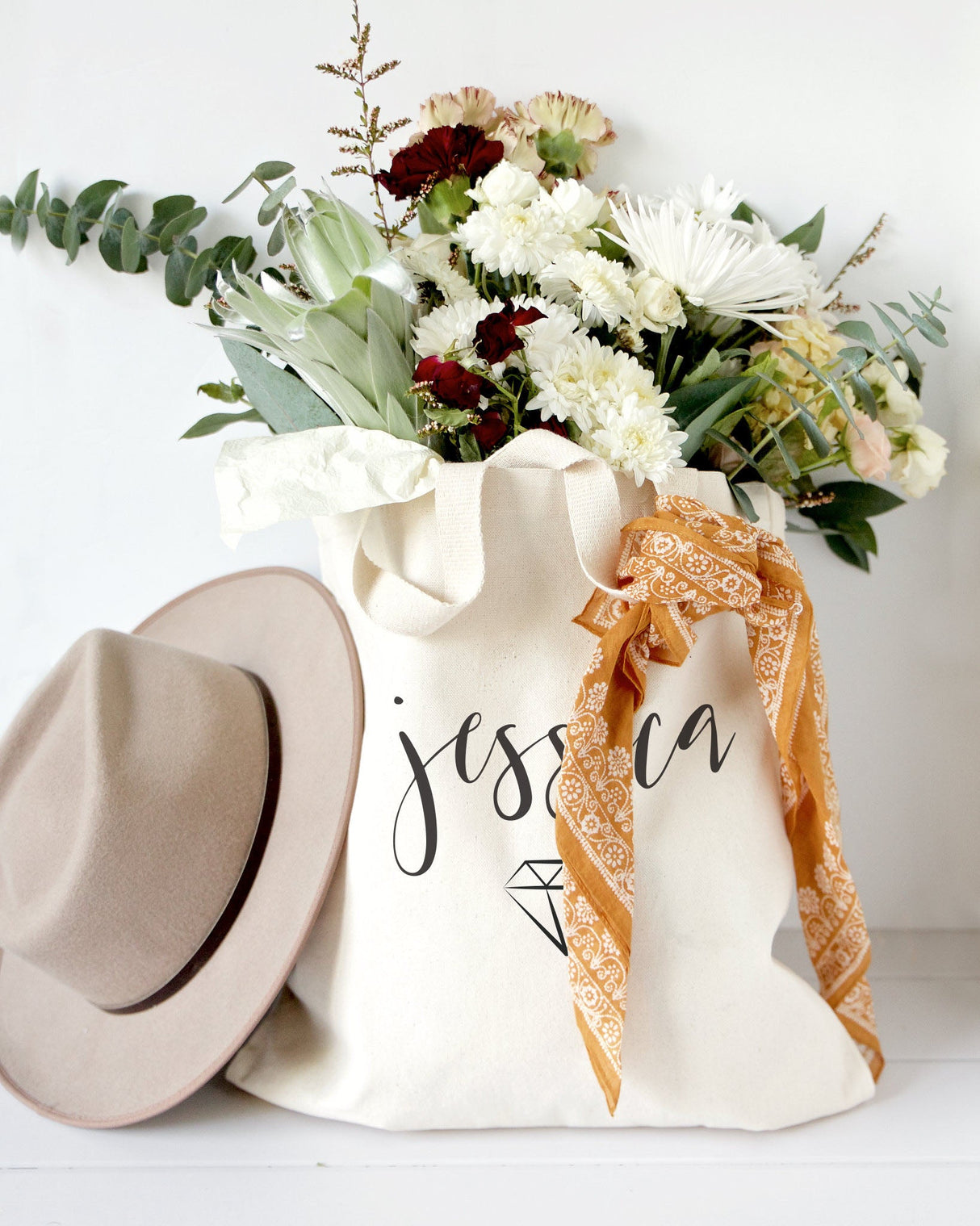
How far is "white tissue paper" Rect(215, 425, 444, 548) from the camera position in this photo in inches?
28.9

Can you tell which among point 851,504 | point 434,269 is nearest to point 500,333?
point 434,269

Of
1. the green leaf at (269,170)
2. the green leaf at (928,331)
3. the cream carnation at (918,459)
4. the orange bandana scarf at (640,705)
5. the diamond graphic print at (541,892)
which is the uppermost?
the green leaf at (928,331)

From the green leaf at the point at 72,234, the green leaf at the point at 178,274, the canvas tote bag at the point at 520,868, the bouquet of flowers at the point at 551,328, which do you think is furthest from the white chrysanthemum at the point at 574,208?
the green leaf at the point at 72,234

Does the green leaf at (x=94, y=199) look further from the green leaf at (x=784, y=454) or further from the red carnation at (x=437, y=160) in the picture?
the green leaf at (x=784, y=454)

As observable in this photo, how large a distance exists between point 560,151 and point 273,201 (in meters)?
0.31

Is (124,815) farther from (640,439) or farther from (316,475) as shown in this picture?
(640,439)

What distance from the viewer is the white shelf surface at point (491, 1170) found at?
663 mm

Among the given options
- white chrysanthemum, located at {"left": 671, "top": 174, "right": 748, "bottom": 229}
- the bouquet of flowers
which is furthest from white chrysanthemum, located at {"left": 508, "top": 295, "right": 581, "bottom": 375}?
white chrysanthemum, located at {"left": 671, "top": 174, "right": 748, "bottom": 229}

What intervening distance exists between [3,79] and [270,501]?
2.43 ft

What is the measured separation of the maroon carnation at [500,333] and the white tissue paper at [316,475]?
9cm

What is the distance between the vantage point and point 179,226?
1.03m

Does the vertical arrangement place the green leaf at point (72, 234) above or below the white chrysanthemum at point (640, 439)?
below

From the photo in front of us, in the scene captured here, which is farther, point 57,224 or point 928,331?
point 57,224

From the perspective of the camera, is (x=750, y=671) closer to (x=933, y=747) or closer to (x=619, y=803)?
(x=619, y=803)
